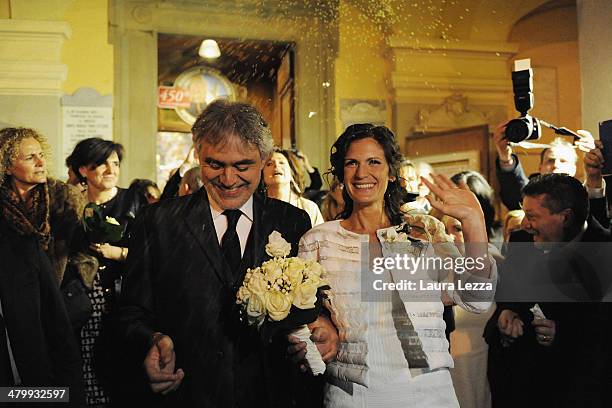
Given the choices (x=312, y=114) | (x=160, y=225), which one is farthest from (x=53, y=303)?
(x=312, y=114)

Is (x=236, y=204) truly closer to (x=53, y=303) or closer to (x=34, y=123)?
(x=53, y=303)

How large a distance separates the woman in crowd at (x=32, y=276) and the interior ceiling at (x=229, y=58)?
130 inches

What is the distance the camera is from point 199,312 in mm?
1514

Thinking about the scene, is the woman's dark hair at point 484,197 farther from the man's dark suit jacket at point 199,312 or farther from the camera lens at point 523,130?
the man's dark suit jacket at point 199,312

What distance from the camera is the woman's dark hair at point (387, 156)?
1631mm

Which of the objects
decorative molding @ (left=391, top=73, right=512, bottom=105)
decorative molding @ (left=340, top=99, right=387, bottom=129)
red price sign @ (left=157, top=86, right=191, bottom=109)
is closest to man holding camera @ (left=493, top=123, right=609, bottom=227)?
decorative molding @ (left=340, top=99, right=387, bottom=129)

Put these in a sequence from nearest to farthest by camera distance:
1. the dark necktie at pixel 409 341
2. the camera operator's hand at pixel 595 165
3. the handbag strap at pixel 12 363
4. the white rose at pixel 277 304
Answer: the white rose at pixel 277 304
the dark necktie at pixel 409 341
the handbag strap at pixel 12 363
the camera operator's hand at pixel 595 165

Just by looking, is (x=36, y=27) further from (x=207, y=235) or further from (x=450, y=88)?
(x=207, y=235)

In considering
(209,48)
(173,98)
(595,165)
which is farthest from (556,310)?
(173,98)

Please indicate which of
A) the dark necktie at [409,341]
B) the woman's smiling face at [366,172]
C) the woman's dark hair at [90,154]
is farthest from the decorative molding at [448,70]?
the dark necktie at [409,341]

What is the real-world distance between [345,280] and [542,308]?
101 cm

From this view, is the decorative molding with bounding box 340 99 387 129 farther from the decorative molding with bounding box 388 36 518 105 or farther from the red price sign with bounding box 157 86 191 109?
the red price sign with bounding box 157 86 191 109

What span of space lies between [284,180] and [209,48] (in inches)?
123

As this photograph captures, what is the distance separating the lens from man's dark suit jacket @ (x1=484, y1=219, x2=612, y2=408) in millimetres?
2139
